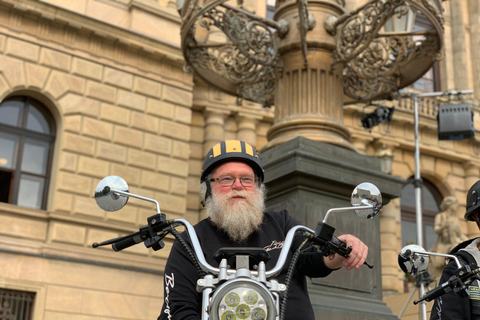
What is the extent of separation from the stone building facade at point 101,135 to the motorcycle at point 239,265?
37.7 feet

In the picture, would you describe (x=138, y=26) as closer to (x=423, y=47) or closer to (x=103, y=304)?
(x=103, y=304)

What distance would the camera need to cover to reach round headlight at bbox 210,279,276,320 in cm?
217

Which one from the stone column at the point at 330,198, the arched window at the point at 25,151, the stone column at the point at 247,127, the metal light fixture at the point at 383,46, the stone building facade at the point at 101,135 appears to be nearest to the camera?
the stone column at the point at 330,198

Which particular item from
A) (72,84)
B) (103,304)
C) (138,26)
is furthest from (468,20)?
(103,304)

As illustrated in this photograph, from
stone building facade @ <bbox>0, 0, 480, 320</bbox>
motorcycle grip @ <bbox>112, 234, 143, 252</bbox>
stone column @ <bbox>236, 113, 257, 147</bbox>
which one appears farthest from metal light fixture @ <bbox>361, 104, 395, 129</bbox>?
motorcycle grip @ <bbox>112, 234, 143, 252</bbox>

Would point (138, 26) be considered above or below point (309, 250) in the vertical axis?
above

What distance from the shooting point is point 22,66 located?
1466 centimetres

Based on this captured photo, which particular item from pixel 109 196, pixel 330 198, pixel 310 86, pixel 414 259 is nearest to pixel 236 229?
pixel 109 196

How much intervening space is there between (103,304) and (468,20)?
17.5 m

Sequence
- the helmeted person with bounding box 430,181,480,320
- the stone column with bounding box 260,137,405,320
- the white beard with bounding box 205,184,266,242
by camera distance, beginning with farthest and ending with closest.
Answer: the stone column with bounding box 260,137,405,320
the helmeted person with bounding box 430,181,480,320
the white beard with bounding box 205,184,266,242

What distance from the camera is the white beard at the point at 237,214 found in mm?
3014

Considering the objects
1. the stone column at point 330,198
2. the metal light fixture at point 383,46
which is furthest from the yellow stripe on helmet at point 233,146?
the metal light fixture at point 383,46

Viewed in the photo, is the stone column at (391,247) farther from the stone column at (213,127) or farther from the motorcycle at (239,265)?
the motorcycle at (239,265)

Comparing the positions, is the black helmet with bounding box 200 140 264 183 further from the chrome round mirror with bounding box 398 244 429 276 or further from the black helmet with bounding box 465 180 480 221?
the black helmet with bounding box 465 180 480 221
